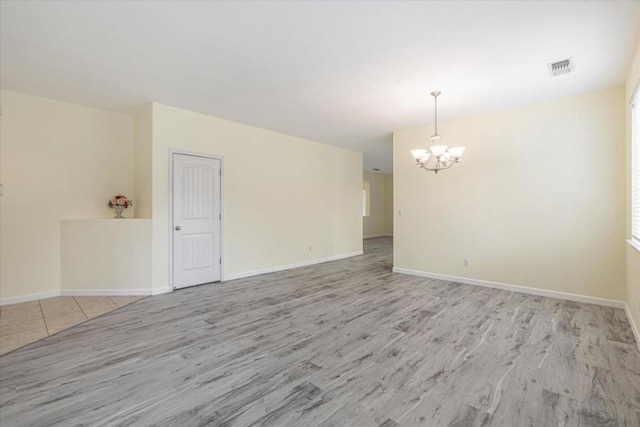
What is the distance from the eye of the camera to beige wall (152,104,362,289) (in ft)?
14.7

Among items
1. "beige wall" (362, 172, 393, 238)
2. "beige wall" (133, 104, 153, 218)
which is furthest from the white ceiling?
"beige wall" (362, 172, 393, 238)

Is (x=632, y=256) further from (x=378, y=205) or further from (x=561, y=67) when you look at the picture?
(x=378, y=205)

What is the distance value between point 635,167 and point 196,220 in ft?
18.5

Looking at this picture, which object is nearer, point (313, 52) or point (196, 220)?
point (313, 52)

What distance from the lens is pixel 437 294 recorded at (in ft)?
14.2

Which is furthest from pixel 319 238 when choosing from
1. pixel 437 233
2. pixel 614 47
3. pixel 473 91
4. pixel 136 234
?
pixel 614 47

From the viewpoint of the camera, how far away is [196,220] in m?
4.82

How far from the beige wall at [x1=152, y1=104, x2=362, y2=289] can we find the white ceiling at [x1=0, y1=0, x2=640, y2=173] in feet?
2.06

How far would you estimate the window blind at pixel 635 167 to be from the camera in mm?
2912

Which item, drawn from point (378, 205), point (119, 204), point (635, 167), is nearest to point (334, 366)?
point (635, 167)

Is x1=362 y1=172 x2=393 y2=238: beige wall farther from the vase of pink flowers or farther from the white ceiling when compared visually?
the vase of pink flowers

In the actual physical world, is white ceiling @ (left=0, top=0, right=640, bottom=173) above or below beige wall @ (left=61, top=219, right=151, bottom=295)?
above

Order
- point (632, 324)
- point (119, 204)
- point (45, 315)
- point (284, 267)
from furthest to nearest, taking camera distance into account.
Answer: point (284, 267)
point (119, 204)
point (45, 315)
point (632, 324)

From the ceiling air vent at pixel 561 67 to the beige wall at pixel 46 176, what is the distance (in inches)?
234
